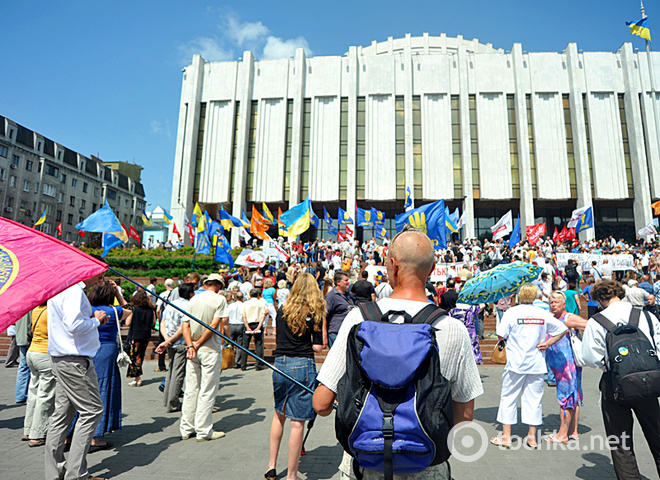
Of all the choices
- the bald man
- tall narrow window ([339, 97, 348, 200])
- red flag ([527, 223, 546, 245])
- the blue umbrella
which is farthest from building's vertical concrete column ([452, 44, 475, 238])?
the bald man

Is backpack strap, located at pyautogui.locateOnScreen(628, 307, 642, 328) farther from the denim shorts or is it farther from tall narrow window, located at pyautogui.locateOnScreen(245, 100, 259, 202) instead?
tall narrow window, located at pyautogui.locateOnScreen(245, 100, 259, 202)

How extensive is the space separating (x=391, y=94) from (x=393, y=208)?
1005 centimetres

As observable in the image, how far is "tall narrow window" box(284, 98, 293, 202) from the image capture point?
3662 cm

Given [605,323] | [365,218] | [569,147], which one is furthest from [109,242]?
[569,147]

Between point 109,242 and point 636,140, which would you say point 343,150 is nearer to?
point 636,140

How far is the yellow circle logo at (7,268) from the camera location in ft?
8.79

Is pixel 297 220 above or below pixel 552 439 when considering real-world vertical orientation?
above

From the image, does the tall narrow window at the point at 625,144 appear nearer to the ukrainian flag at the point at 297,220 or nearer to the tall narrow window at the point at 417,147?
the tall narrow window at the point at 417,147

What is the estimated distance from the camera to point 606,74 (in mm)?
35031

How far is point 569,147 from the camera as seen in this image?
34.9m

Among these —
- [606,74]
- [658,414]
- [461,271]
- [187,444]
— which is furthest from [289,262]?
[606,74]

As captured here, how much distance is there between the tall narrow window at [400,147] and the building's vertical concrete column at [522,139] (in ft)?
31.4

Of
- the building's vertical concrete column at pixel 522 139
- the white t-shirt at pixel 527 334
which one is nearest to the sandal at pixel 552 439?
the white t-shirt at pixel 527 334

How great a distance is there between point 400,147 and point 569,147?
1417 centimetres
